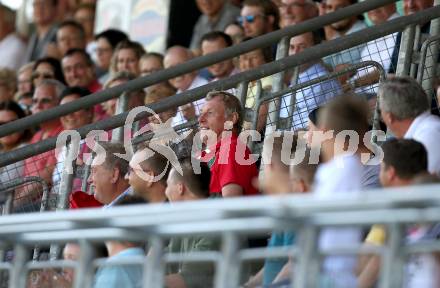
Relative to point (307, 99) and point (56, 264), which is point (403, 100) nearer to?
point (307, 99)

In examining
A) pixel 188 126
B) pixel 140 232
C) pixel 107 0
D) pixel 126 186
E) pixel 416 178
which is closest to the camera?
pixel 140 232

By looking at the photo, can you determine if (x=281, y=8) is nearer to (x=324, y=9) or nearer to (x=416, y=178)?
(x=324, y=9)

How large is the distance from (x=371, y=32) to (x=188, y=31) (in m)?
5.74

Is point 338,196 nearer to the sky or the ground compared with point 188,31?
nearer to the ground

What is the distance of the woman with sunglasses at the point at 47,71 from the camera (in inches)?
485

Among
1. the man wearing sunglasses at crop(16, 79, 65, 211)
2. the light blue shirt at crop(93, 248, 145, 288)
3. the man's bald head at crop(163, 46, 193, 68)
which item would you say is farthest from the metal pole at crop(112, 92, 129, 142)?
the light blue shirt at crop(93, 248, 145, 288)

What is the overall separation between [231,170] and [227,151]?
19 cm

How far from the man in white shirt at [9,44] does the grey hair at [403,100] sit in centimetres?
887

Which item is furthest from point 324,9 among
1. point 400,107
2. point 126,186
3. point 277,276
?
point 277,276

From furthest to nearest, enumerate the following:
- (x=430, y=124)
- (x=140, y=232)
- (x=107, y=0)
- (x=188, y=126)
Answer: (x=107, y=0) < (x=188, y=126) < (x=430, y=124) < (x=140, y=232)

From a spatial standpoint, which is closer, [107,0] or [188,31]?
[188,31]

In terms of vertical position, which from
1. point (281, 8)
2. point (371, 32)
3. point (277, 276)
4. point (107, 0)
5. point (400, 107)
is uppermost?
point (107, 0)

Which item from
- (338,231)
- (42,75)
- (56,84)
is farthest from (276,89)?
(42,75)

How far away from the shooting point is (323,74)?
8.72m
